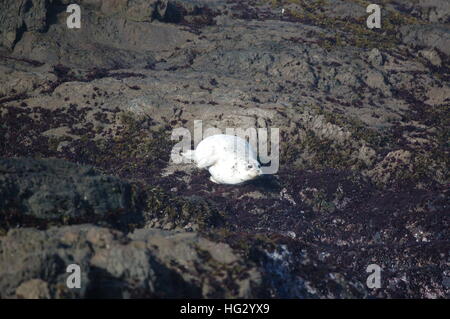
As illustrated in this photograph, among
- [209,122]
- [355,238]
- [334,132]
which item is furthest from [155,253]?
[334,132]

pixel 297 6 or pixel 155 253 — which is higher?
pixel 297 6

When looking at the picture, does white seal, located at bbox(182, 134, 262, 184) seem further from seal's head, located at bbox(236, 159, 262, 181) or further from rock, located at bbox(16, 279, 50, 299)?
rock, located at bbox(16, 279, 50, 299)

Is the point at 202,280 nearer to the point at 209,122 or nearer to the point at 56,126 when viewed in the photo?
the point at 209,122

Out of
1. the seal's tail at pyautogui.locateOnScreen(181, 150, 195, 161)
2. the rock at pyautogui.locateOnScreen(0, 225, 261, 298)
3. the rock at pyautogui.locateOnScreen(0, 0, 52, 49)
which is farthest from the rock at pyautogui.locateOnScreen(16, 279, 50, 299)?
the rock at pyautogui.locateOnScreen(0, 0, 52, 49)

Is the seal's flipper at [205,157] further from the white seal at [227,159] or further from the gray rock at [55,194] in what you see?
the gray rock at [55,194]

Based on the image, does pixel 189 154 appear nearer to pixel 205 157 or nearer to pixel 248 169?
pixel 205 157

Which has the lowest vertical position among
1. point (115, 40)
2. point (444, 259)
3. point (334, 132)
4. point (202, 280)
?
point (444, 259)
